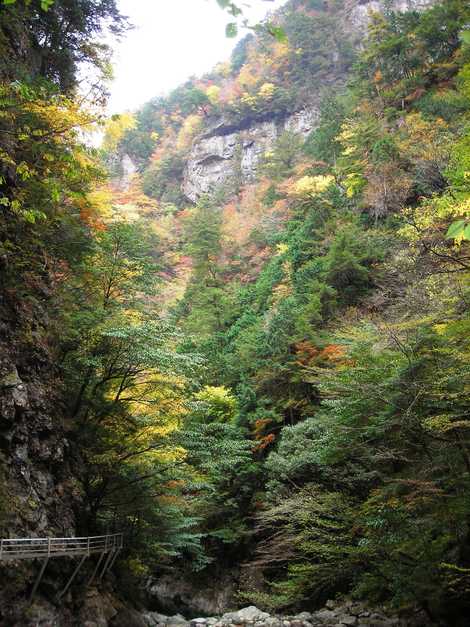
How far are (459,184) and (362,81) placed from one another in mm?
26043

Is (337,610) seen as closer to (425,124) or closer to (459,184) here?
(459,184)

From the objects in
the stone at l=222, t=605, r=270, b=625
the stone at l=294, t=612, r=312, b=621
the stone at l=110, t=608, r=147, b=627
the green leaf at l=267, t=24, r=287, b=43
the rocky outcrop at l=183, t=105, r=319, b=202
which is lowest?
the stone at l=222, t=605, r=270, b=625

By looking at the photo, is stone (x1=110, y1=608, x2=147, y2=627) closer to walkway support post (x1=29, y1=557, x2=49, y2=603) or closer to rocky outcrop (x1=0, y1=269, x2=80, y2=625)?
rocky outcrop (x1=0, y1=269, x2=80, y2=625)

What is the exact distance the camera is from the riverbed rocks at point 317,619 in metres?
9.84

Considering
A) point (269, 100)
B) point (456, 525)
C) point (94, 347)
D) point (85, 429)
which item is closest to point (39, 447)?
point (85, 429)

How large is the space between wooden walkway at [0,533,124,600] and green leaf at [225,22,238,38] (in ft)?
22.6

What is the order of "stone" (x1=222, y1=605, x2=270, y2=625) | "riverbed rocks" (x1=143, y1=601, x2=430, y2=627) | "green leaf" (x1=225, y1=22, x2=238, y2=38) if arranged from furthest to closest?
"stone" (x1=222, y1=605, x2=270, y2=625)
"riverbed rocks" (x1=143, y1=601, x2=430, y2=627)
"green leaf" (x1=225, y1=22, x2=238, y2=38)

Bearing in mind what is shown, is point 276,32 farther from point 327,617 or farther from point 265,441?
point 265,441

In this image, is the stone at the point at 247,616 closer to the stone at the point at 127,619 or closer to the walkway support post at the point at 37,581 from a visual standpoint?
the stone at the point at 127,619

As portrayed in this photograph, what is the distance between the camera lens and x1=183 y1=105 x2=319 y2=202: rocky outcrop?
4534 centimetres

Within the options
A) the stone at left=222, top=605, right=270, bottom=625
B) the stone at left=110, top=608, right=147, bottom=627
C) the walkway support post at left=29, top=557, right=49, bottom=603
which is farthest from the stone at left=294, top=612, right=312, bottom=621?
the walkway support post at left=29, top=557, right=49, bottom=603

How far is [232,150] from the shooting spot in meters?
48.9

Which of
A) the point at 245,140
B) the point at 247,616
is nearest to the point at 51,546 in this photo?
the point at 247,616

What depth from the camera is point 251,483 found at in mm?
16281
